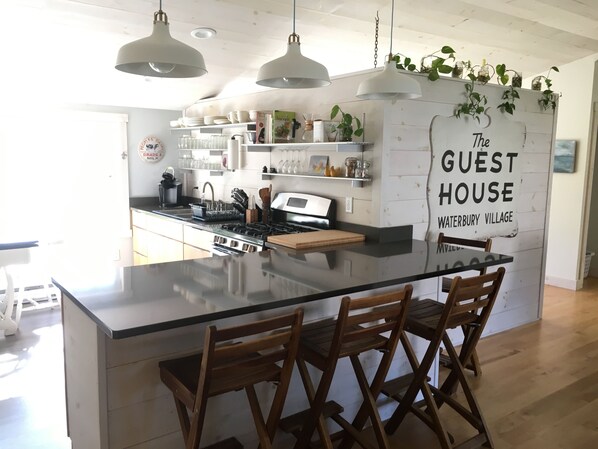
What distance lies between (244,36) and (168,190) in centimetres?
216

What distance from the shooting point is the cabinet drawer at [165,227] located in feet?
14.7

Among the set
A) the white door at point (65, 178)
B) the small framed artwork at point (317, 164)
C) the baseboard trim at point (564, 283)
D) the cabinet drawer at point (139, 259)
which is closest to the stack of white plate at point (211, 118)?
the white door at point (65, 178)

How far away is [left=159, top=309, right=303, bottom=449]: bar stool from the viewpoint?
155 cm

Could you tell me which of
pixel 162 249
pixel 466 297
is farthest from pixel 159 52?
pixel 162 249

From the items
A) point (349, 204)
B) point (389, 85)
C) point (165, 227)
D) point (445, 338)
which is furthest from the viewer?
point (165, 227)

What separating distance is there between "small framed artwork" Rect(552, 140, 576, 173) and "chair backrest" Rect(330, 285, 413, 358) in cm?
421

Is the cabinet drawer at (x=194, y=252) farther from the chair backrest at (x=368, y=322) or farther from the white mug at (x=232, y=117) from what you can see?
the chair backrest at (x=368, y=322)

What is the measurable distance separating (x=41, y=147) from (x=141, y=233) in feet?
3.98

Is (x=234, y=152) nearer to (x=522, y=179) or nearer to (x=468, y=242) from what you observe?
(x=468, y=242)

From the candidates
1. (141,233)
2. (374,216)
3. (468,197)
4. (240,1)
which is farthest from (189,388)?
(141,233)

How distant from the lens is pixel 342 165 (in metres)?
3.53

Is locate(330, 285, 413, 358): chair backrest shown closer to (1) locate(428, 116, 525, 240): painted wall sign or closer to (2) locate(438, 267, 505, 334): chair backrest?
(2) locate(438, 267, 505, 334): chair backrest

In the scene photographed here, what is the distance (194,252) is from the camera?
4.27 meters

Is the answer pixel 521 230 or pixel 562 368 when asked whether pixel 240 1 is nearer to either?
pixel 521 230
